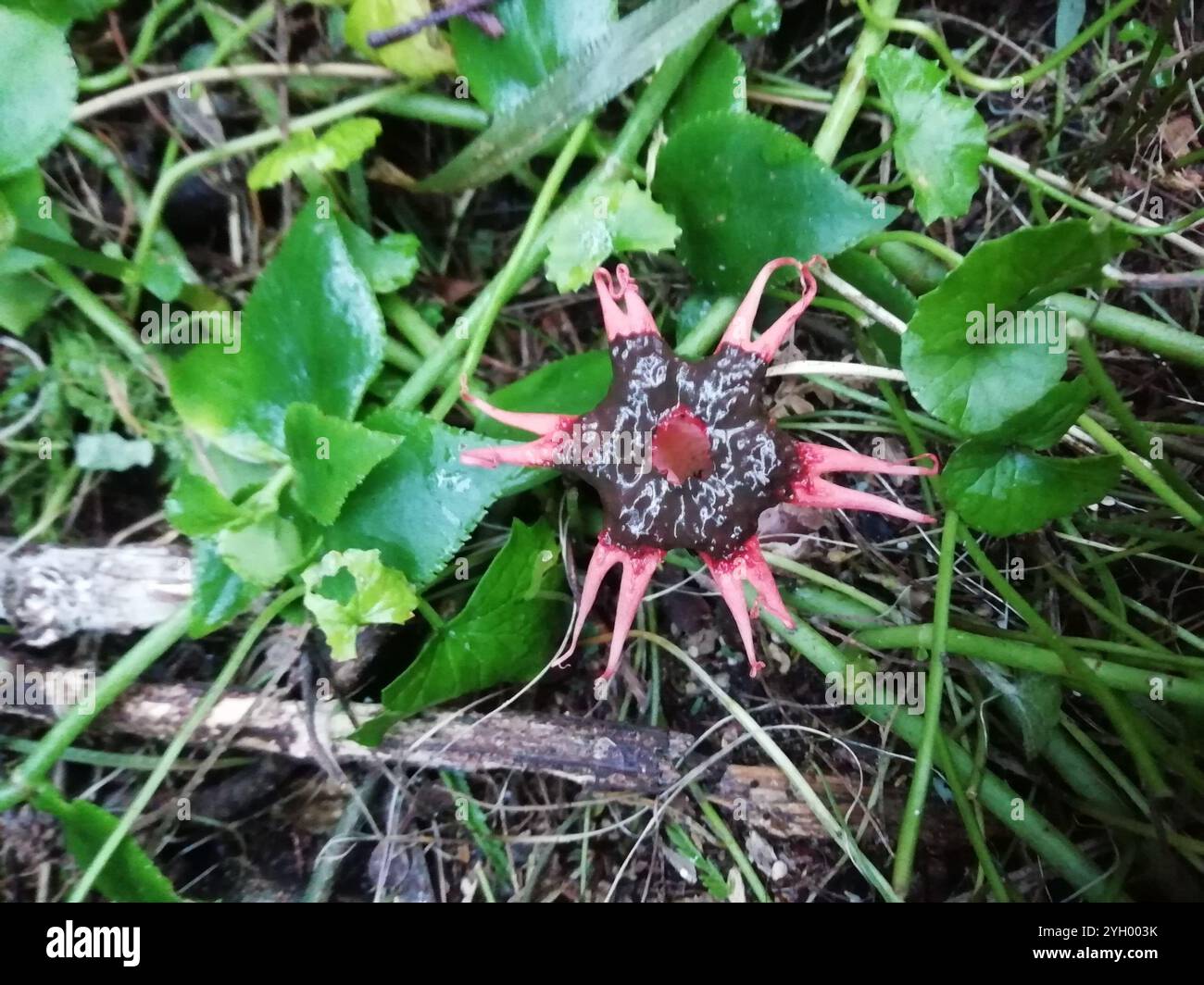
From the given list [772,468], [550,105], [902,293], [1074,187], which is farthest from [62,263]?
[1074,187]

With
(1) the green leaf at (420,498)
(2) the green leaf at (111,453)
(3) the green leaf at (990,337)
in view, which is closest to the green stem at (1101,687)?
(3) the green leaf at (990,337)

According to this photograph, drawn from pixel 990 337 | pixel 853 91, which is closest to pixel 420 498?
pixel 990 337

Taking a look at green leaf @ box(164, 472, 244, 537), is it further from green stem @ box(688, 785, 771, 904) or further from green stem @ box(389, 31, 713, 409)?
green stem @ box(688, 785, 771, 904)

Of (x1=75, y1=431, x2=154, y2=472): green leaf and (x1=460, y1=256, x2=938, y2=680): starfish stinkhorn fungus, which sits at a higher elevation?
(x1=75, y1=431, x2=154, y2=472): green leaf

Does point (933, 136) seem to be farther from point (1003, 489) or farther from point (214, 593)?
point (214, 593)

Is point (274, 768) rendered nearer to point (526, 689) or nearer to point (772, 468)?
point (526, 689)

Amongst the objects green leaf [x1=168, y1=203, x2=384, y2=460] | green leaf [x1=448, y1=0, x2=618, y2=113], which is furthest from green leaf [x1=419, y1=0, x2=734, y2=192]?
green leaf [x1=168, y1=203, x2=384, y2=460]
